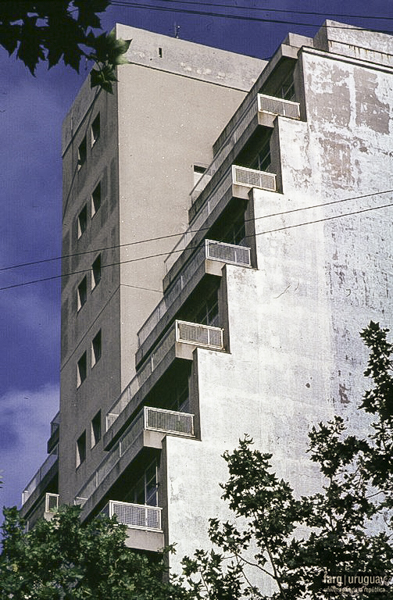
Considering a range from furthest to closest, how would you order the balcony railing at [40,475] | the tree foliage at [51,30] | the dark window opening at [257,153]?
the balcony railing at [40,475] → the dark window opening at [257,153] → the tree foliage at [51,30]

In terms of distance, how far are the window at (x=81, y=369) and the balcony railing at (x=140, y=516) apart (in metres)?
13.8

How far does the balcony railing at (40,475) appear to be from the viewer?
169ft

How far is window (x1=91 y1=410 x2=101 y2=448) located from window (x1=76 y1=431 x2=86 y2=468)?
889mm

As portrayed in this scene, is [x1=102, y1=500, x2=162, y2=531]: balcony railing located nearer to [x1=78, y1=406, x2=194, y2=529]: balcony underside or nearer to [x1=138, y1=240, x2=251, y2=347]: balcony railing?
[x1=78, y1=406, x2=194, y2=529]: balcony underside

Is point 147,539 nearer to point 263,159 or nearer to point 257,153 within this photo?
point 263,159

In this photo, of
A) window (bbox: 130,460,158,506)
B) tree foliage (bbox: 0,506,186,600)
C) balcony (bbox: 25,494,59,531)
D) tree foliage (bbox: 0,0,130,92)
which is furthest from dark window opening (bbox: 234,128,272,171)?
tree foliage (bbox: 0,0,130,92)

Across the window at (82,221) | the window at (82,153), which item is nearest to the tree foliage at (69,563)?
the window at (82,221)

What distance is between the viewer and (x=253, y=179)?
41.0 metres

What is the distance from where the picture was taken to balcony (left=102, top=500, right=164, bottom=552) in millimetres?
34781

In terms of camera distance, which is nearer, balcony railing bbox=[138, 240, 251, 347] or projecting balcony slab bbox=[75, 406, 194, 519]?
projecting balcony slab bbox=[75, 406, 194, 519]

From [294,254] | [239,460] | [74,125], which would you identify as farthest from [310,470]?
[74,125]

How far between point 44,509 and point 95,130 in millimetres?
15711

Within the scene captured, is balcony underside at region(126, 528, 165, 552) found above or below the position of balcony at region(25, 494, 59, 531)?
below

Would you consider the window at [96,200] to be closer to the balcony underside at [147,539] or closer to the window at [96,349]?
the window at [96,349]
